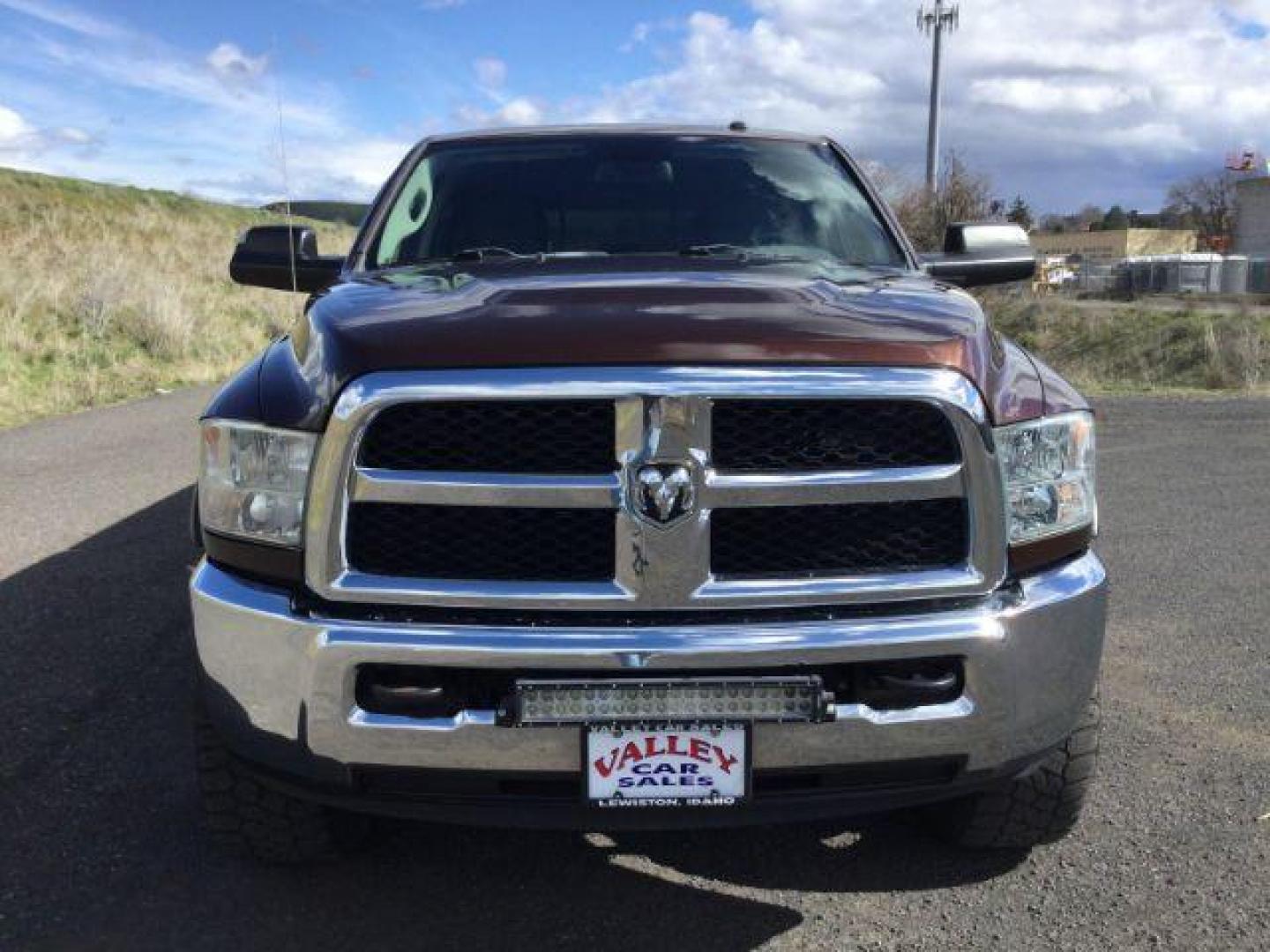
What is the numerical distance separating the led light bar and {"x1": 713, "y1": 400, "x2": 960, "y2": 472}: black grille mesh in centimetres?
41

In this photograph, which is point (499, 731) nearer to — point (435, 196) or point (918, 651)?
point (918, 651)

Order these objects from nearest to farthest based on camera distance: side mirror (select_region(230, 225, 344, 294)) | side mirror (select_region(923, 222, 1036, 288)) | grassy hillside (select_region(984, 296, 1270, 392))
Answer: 1. side mirror (select_region(230, 225, 344, 294))
2. side mirror (select_region(923, 222, 1036, 288))
3. grassy hillside (select_region(984, 296, 1270, 392))

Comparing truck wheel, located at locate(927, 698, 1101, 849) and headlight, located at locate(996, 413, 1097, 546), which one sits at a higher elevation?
headlight, located at locate(996, 413, 1097, 546)

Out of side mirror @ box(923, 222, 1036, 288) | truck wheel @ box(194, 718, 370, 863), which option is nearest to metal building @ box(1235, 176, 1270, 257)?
side mirror @ box(923, 222, 1036, 288)

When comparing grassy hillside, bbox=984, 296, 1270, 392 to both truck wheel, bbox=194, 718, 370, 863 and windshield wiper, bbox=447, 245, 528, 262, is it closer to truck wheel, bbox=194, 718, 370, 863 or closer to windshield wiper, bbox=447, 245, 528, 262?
windshield wiper, bbox=447, 245, 528, 262

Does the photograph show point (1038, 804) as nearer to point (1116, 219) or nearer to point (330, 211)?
point (330, 211)

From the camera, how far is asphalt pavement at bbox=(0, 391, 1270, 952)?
257cm

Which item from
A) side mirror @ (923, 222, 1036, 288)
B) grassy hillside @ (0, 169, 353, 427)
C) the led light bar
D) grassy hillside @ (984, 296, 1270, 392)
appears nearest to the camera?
the led light bar

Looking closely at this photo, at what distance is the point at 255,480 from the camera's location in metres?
2.38

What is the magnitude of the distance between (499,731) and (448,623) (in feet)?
0.74

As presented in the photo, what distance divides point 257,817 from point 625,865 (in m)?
0.87

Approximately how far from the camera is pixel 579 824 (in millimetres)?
2305

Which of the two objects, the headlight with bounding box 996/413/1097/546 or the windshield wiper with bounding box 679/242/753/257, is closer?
the headlight with bounding box 996/413/1097/546

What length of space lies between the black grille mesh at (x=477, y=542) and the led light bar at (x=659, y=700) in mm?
219
